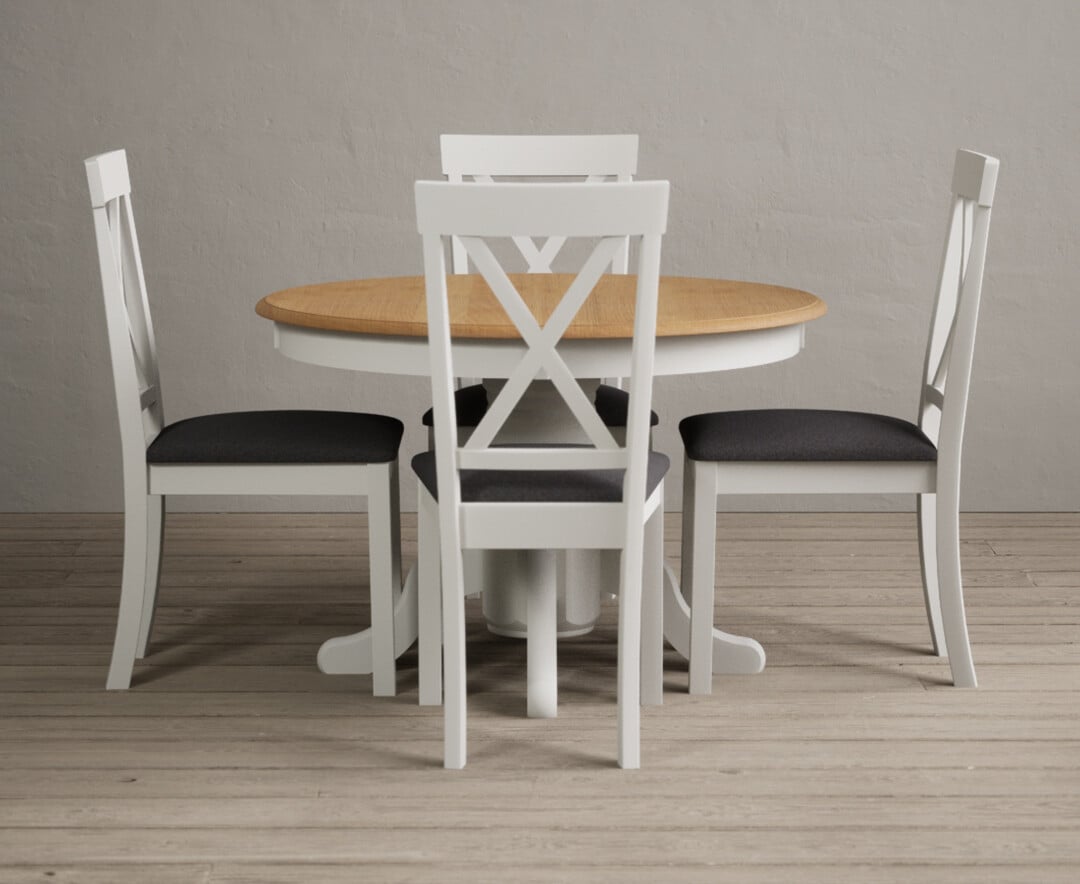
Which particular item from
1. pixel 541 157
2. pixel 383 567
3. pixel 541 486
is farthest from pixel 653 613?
pixel 541 157

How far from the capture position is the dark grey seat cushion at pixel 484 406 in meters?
3.04

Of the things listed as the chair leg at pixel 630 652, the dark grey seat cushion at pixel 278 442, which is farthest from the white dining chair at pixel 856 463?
the dark grey seat cushion at pixel 278 442

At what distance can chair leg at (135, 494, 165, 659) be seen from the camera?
2.78m

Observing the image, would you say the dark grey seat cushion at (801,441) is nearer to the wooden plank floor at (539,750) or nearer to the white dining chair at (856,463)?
the white dining chair at (856,463)

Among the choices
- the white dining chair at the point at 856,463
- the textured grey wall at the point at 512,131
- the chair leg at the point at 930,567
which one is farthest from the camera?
the textured grey wall at the point at 512,131

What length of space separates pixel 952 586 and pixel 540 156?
4.77 ft

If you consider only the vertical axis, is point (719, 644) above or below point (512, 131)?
below

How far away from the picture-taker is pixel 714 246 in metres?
4.07

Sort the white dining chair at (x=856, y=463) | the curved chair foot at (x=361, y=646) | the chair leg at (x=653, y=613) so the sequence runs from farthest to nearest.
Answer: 1. the curved chair foot at (x=361, y=646)
2. the white dining chair at (x=856, y=463)
3. the chair leg at (x=653, y=613)

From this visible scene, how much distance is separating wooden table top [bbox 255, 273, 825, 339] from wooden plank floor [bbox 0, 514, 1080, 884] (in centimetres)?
73

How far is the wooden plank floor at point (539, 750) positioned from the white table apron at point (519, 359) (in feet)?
0.21

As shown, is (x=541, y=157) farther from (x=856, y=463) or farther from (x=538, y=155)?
(x=856, y=463)

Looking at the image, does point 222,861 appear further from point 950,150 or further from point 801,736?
point 950,150

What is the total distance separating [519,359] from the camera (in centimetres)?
238
